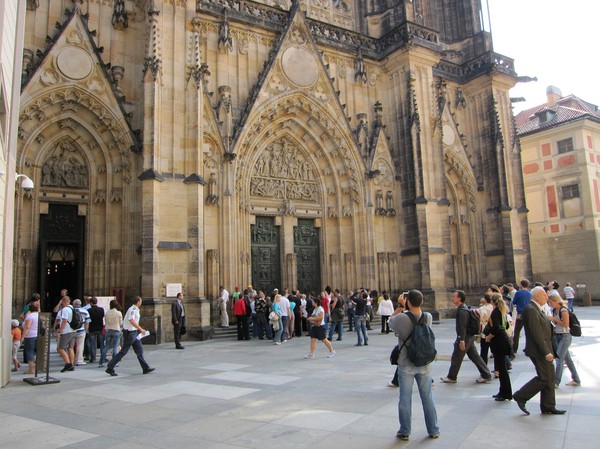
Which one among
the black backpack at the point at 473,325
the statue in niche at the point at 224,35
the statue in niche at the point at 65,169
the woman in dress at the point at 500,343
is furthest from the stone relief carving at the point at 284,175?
the woman in dress at the point at 500,343

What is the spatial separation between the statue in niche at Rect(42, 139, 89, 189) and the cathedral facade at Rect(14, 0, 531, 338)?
0.05 metres

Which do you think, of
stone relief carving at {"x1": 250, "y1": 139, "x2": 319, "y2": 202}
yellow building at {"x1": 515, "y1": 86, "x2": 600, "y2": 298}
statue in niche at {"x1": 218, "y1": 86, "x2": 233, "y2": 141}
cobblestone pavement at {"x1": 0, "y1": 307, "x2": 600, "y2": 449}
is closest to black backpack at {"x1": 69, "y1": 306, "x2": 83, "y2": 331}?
cobblestone pavement at {"x1": 0, "y1": 307, "x2": 600, "y2": 449}

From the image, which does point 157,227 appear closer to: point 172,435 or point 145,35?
point 145,35

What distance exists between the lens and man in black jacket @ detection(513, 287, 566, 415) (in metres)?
5.87

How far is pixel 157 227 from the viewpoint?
15.7m

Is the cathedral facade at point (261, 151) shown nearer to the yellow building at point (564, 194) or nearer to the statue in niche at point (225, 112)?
the statue in niche at point (225, 112)

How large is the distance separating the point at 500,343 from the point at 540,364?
1239mm

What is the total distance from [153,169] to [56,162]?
3.70 metres

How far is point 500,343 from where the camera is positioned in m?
7.16

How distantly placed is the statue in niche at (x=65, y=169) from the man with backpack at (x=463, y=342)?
13645 mm

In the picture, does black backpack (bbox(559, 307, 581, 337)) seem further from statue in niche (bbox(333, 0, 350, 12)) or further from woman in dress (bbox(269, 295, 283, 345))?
statue in niche (bbox(333, 0, 350, 12))

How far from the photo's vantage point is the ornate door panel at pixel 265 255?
20.0 meters

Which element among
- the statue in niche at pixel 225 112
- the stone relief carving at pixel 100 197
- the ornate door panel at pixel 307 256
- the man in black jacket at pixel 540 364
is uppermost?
the statue in niche at pixel 225 112

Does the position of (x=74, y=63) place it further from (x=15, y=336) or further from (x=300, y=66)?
(x=15, y=336)
